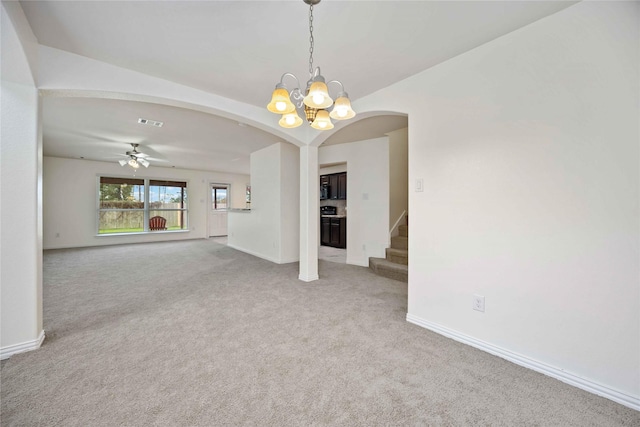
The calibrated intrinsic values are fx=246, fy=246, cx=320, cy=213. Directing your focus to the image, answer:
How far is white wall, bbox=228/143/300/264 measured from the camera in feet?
16.4

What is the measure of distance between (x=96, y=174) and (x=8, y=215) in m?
6.63

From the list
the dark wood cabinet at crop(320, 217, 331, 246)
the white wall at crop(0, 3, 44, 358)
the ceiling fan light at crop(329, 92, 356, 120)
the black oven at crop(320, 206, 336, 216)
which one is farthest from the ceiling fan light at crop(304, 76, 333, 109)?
the black oven at crop(320, 206, 336, 216)

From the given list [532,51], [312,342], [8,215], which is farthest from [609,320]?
[8,215]

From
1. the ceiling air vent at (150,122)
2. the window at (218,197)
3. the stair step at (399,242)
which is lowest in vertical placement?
the stair step at (399,242)

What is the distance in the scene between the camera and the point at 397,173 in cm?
494

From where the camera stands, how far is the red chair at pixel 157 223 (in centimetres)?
795

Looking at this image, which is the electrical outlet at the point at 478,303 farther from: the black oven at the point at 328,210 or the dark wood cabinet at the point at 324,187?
the black oven at the point at 328,210

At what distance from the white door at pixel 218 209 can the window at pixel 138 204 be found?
861mm

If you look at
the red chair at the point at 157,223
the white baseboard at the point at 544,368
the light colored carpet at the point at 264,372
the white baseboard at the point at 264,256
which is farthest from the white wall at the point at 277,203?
the red chair at the point at 157,223

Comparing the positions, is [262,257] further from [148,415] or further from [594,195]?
[594,195]

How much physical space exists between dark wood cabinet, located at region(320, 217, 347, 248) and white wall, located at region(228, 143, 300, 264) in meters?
1.73

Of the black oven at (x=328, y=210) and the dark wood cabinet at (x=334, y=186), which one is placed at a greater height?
the dark wood cabinet at (x=334, y=186)

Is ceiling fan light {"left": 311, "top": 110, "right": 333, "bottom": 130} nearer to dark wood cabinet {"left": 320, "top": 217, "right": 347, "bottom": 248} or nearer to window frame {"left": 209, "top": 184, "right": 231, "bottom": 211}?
dark wood cabinet {"left": 320, "top": 217, "right": 347, "bottom": 248}

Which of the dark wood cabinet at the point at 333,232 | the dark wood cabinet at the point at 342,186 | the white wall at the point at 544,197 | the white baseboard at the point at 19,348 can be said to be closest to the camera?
the white wall at the point at 544,197
